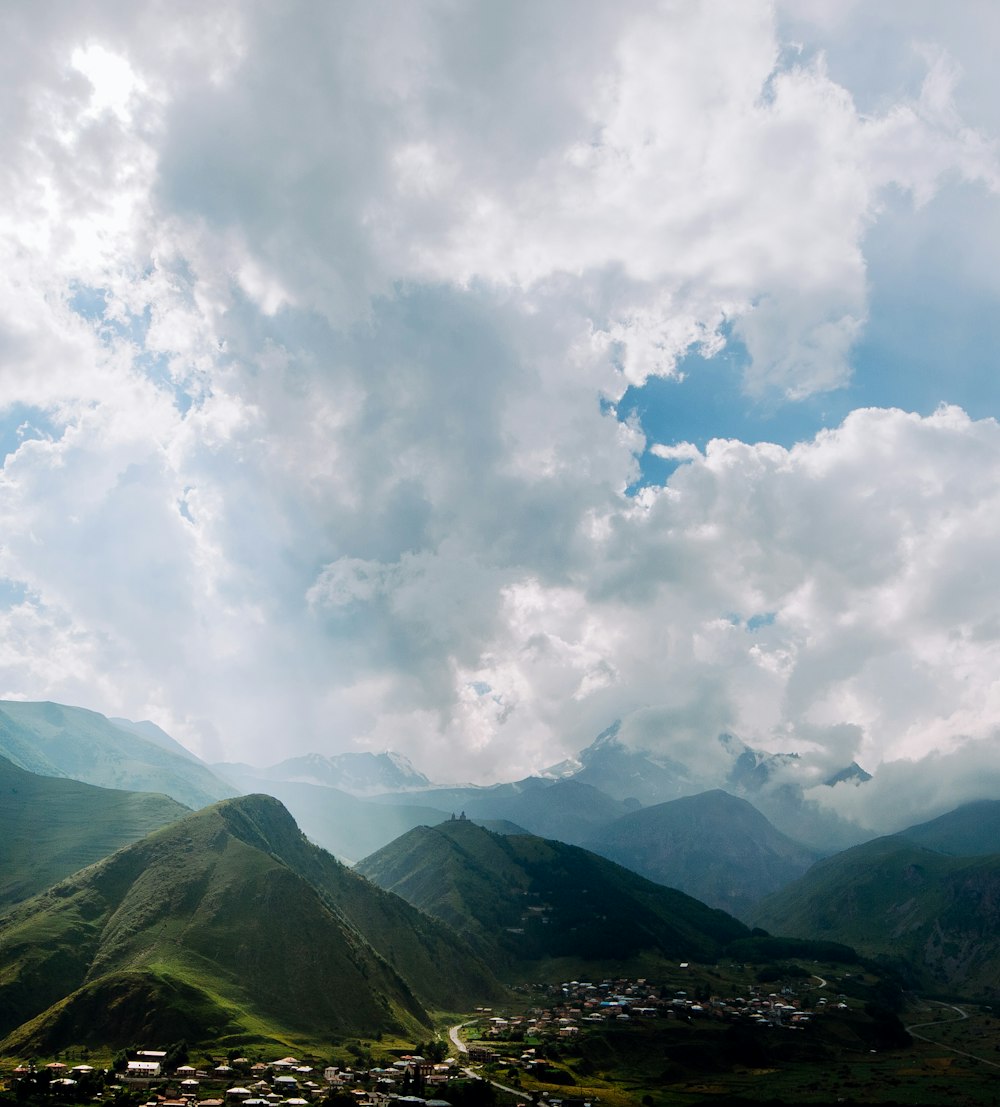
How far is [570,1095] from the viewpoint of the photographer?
6309 inches

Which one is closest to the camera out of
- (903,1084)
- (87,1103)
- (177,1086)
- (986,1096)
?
(87,1103)

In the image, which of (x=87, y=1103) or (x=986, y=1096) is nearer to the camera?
(x=87, y=1103)

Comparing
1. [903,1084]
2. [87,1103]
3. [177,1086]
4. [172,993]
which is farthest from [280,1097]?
[903,1084]

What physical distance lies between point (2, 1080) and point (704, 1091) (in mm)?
140145

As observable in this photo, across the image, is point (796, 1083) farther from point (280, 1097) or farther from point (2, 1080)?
point (2, 1080)

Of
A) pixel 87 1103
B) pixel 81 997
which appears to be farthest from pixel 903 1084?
pixel 81 997

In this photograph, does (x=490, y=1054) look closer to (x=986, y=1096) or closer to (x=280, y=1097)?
(x=280, y=1097)

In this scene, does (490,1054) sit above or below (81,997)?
below

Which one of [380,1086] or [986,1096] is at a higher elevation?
[380,1086]

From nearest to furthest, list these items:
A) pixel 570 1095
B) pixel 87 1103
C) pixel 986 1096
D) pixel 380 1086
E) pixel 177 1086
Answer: pixel 87 1103 < pixel 177 1086 < pixel 380 1086 < pixel 570 1095 < pixel 986 1096

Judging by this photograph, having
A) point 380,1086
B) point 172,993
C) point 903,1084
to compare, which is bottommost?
point 903,1084

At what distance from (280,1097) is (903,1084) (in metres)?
142

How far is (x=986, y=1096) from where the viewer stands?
173 m

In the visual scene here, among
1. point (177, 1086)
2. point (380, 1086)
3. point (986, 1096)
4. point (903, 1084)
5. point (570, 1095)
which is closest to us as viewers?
point (177, 1086)
